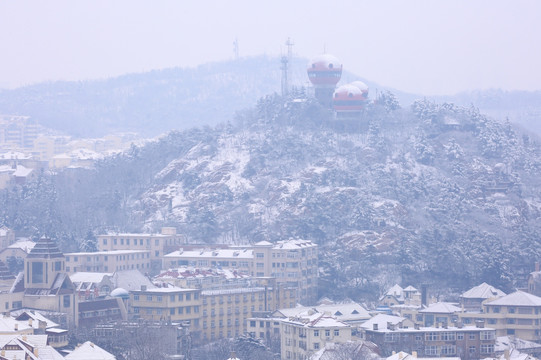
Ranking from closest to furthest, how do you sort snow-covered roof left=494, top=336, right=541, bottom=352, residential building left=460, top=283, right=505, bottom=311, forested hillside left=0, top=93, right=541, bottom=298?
snow-covered roof left=494, top=336, right=541, bottom=352 < residential building left=460, top=283, right=505, bottom=311 < forested hillside left=0, top=93, right=541, bottom=298

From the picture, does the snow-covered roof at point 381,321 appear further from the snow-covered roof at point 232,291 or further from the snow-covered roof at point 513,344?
the snow-covered roof at point 232,291

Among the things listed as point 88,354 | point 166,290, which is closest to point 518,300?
point 166,290

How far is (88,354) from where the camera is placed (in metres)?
85.8

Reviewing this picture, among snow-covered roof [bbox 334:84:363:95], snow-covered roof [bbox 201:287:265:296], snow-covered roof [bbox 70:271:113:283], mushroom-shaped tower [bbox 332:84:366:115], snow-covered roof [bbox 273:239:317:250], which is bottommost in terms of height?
snow-covered roof [bbox 201:287:265:296]

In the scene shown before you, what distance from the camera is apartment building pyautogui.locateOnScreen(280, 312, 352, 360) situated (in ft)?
340

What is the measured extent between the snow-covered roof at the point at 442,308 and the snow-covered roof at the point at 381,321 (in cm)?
722

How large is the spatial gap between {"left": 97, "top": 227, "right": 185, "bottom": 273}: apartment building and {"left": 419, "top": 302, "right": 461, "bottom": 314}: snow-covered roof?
106 feet

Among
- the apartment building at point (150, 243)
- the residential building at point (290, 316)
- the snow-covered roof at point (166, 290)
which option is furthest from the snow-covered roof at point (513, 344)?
the apartment building at point (150, 243)

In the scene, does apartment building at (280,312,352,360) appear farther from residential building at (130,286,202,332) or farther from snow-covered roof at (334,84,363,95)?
snow-covered roof at (334,84,363,95)

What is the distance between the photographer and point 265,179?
16200 centimetres

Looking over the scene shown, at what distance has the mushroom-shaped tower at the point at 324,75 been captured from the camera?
172 meters

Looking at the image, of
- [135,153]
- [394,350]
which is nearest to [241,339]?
[394,350]

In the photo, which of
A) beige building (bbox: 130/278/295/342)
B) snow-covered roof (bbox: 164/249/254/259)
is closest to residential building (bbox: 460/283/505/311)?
beige building (bbox: 130/278/295/342)

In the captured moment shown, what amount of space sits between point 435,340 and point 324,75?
2964 inches
